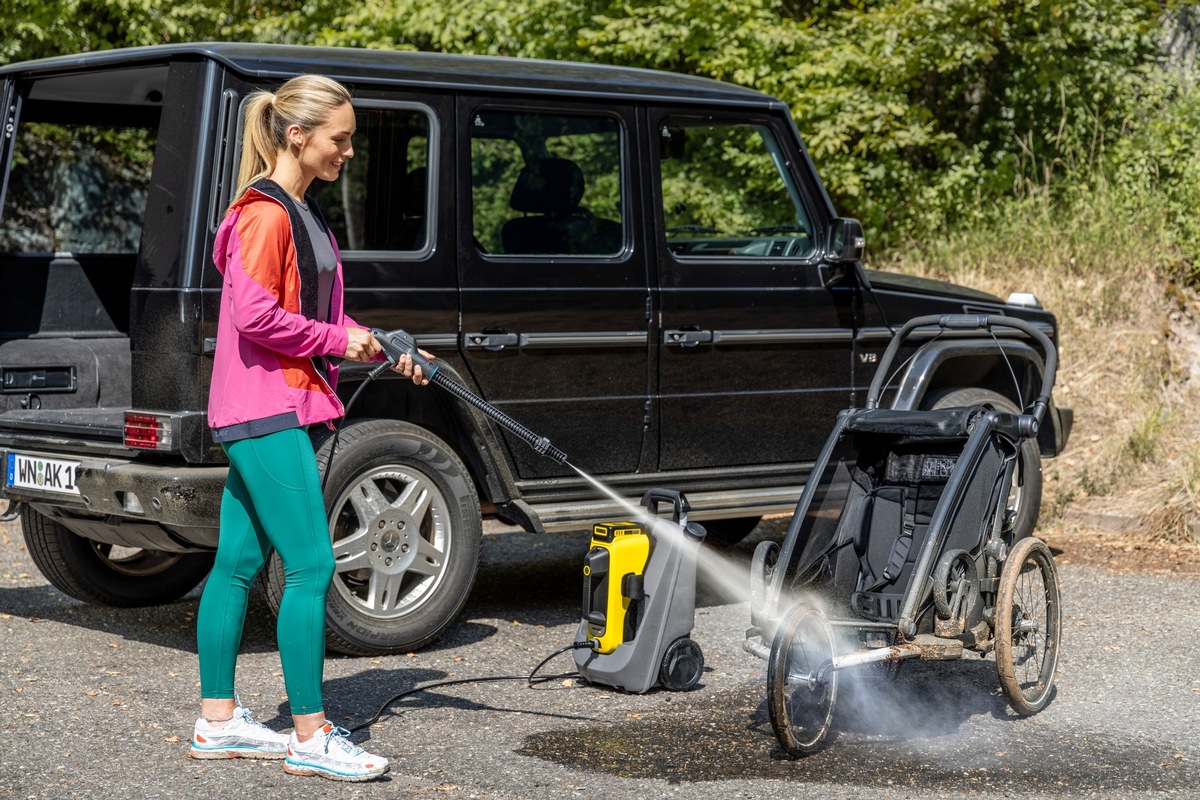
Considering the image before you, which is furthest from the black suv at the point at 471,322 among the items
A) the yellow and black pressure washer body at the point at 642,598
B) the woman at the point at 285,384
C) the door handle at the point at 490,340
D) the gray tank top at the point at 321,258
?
the gray tank top at the point at 321,258

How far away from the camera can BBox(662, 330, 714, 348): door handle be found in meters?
6.52

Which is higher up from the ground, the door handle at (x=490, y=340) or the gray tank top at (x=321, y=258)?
the gray tank top at (x=321, y=258)

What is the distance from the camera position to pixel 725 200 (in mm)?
7328

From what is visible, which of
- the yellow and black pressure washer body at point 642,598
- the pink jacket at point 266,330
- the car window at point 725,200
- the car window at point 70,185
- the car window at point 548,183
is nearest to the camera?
the pink jacket at point 266,330

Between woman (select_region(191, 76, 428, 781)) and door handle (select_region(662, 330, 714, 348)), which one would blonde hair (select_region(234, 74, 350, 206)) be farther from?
door handle (select_region(662, 330, 714, 348))

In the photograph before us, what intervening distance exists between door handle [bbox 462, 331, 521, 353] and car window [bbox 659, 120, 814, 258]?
907 millimetres

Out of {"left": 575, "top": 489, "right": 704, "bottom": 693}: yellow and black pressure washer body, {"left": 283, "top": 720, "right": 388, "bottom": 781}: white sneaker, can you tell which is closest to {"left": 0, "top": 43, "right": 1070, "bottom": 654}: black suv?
{"left": 575, "top": 489, "right": 704, "bottom": 693}: yellow and black pressure washer body

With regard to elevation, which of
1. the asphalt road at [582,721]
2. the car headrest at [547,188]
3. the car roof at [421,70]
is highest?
the car roof at [421,70]

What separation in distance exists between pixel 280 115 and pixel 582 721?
2189 millimetres

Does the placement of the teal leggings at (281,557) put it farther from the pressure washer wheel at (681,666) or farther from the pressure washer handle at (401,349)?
the pressure washer wheel at (681,666)

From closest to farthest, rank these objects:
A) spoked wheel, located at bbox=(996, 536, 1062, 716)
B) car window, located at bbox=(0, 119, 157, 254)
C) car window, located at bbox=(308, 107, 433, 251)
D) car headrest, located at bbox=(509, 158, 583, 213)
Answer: spoked wheel, located at bbox=(996, 536, 1062, 716), car window, located at bbox=(308, 107, 433, 251), car headrest, located at bbox=(509, 158, 583, 213), car window, located at bbox=(0, 119, 157, 254)

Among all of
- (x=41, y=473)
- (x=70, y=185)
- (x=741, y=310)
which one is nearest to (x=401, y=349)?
(x=41, y=473)

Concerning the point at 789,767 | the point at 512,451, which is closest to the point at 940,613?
the point at 789,767

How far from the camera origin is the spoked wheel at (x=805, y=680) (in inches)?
178
